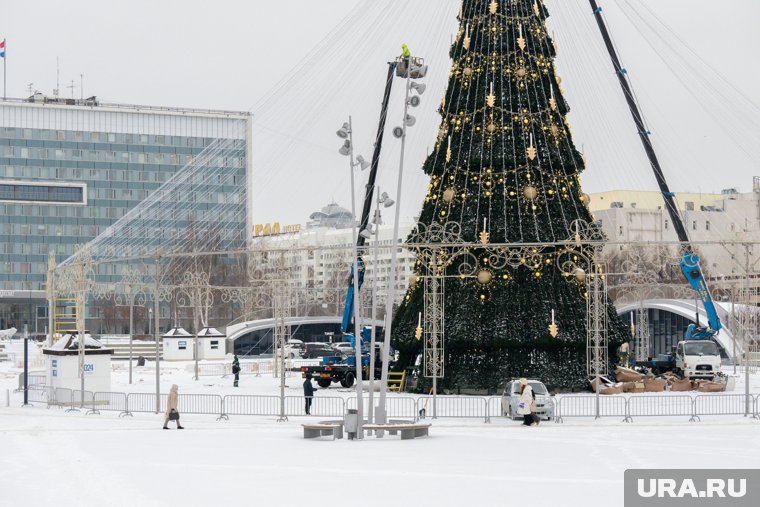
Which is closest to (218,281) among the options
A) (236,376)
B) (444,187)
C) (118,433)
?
(236,376)

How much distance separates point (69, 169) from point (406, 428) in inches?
4427

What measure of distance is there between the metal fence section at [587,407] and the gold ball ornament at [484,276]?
5852 mm

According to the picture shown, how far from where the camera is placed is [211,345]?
85438mm

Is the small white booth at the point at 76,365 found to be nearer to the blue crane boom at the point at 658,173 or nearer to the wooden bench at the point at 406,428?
the wooden bench at the point at 406,428

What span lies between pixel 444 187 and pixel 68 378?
17.1 meters

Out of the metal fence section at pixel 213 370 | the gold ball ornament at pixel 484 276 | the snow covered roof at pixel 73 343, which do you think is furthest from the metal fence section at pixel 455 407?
the metal fence section at pixel 213 370

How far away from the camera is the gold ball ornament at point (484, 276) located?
46.8m

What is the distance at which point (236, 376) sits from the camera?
54469 millimetres

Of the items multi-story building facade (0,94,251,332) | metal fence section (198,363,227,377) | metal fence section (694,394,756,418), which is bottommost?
metal fence section (198,363,227,377)

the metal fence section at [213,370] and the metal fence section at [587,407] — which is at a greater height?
the metal fence section at [587,407]

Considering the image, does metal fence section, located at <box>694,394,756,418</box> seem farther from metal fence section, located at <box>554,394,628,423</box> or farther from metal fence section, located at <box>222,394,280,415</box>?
metal fence section, located at <box>222,394,280,415</box>

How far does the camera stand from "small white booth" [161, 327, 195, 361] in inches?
3314

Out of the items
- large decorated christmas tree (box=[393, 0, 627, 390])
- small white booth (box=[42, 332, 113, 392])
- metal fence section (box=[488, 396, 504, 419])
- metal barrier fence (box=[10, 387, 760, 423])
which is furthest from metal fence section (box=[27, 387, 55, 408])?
metal fence section (box=[488, 396, 504, 419])

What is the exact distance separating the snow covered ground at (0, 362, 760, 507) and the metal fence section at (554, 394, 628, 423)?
1538mm
